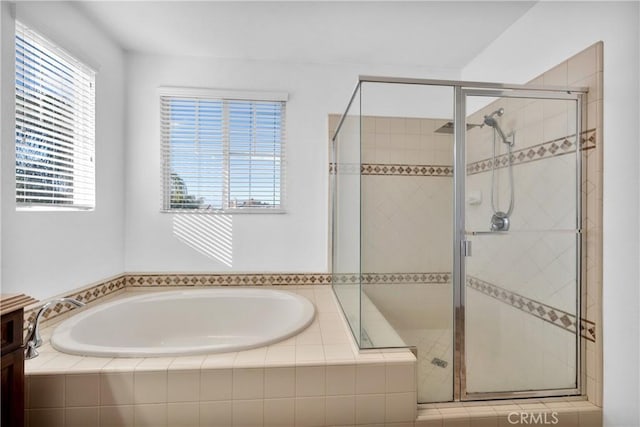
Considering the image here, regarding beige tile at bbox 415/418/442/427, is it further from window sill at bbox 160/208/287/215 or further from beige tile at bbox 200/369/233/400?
window sill at bbox 160/208/287/215

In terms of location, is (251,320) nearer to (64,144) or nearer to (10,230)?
(10,230)

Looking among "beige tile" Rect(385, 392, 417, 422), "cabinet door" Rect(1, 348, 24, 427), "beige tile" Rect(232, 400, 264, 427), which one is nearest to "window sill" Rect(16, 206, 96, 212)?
"cabinet door" Rect(1, 348, 24, 427)

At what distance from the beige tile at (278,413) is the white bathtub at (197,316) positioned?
584mm

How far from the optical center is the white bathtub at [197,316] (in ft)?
6.32

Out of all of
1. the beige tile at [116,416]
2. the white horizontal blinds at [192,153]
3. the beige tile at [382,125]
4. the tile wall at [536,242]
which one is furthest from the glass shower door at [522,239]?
the white horizontal blinds at [192,153]

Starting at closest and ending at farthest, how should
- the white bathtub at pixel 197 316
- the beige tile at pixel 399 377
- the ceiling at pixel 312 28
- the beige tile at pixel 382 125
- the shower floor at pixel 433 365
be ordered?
the beige tile at pixel 399 377
the shower floor at pixel 433 365
the beige tile at pixel 382 125
the ceiling at pixel 312 28
the white bathtub at pixel 197 316

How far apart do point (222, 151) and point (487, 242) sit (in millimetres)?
2031

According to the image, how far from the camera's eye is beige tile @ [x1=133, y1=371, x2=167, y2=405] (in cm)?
121

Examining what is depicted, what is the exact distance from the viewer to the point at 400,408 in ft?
4.19

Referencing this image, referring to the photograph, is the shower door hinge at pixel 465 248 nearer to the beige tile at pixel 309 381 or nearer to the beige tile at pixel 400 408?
the beige tile at pixel 400 408

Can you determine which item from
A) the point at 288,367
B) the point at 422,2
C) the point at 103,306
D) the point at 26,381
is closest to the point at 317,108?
the point at 422,2

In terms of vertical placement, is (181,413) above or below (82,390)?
below

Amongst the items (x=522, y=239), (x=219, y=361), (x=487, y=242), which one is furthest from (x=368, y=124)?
(x=219, y=361)

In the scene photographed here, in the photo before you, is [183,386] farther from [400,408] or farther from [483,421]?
[483,421]
